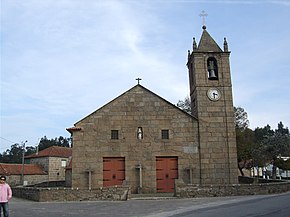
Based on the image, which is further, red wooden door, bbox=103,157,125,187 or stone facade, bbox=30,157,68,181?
stone facade, bbox=30,157,68,181

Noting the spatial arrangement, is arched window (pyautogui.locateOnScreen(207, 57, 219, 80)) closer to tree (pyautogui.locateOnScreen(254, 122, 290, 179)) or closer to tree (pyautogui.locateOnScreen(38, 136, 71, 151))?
tree (pyautogui.locateOnScreen(254, 122, 290, 179))

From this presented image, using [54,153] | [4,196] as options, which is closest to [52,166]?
[54,153]

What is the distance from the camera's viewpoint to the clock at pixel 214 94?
77.3ft

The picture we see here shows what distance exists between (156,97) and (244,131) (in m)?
21.4

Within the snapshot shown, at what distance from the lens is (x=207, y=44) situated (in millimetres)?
24781

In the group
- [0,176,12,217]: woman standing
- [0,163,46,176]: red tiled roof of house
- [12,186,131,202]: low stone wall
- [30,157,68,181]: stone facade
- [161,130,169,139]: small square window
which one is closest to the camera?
[0,176,12,217]: woman standing

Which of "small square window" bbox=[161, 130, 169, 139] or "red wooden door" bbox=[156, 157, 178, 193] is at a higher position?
"small square window" bbox=[161, 130, 169, 139]

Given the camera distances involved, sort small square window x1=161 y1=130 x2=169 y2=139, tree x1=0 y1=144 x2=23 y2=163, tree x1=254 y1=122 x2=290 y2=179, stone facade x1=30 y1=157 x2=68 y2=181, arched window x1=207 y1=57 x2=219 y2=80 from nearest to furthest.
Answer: small square window x1=161 y1=130 x2=169 y2=139 → arched window x1=207 y1=57 x2=219 y2=80 → tree x1=254 y1=122 x2=290 y2=179 → stone facade x1=30 y1=157 x2=68 y2=181 → tree x1=0 y1=144 x2=23 y2=163

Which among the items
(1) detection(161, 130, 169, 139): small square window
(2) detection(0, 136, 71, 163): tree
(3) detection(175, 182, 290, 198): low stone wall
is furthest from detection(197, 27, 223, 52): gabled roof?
(2) detection(0, 136, 71, 163): tree

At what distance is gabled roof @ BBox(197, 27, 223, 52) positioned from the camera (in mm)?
24375

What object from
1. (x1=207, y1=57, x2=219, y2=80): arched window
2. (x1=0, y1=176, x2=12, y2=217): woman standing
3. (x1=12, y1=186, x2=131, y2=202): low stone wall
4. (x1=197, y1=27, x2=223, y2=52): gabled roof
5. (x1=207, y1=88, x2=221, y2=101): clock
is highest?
(x1=197, y1=27, x2=223, y2=52): gabled roof

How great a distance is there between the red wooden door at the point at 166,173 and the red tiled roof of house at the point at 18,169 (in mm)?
31658

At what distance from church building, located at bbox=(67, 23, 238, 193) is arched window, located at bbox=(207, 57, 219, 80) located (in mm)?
355

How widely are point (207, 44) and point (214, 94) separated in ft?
13.2
